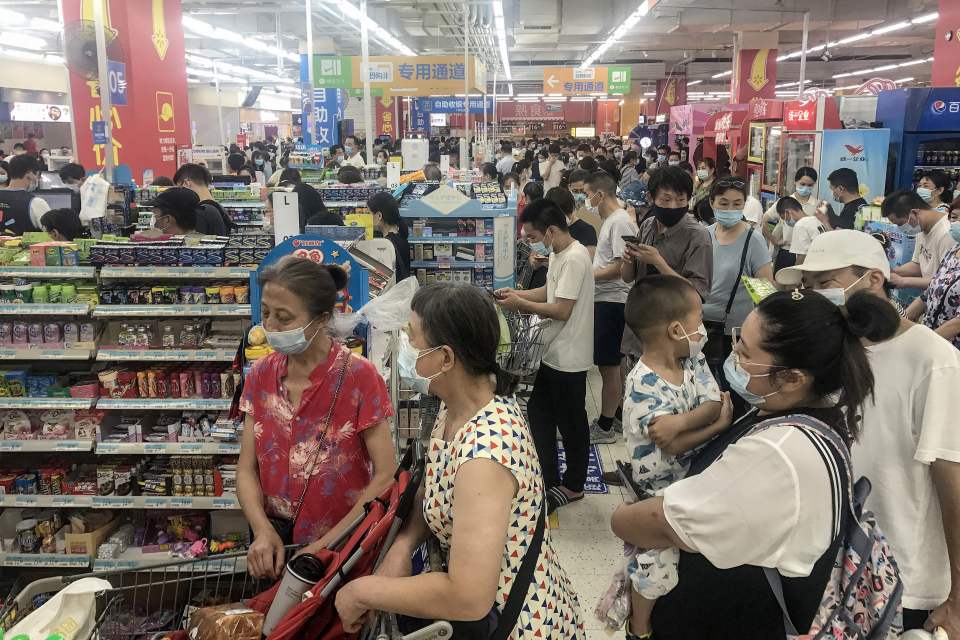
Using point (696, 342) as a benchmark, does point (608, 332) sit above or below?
below

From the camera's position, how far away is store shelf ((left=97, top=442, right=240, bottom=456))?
12.6 feet

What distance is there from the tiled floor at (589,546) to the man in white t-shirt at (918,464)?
1.63 meters

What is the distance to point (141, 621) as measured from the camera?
8.23 ft

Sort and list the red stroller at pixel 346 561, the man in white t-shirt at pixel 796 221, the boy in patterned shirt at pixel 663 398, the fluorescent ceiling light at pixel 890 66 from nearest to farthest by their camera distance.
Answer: the red stroller at pixel 346 561 < the boy in patterned shirt at pixel 663 398 < the man in white t-shirt at pixel 796 221 < the fluorescent ceiling light at pixel 890 66

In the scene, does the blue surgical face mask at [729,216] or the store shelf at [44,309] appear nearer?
the store shelf at [44,309]

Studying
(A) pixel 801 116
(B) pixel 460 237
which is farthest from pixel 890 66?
(B) pixel 460 237

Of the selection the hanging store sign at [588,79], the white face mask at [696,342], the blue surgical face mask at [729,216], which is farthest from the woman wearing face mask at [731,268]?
the hanging store sign at [588,79]

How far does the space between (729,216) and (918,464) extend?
2.99 meters

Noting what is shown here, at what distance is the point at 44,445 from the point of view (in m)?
3.91

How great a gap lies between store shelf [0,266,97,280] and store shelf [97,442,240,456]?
33.8 inches

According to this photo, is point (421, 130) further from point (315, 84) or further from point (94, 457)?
point (94, 457)

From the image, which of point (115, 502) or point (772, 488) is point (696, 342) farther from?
point (115, 502)

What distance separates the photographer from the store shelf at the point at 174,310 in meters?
3.73

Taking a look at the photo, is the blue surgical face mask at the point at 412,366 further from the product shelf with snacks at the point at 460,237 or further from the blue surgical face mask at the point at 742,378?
the product shelf with snacks at the point at 460,237
